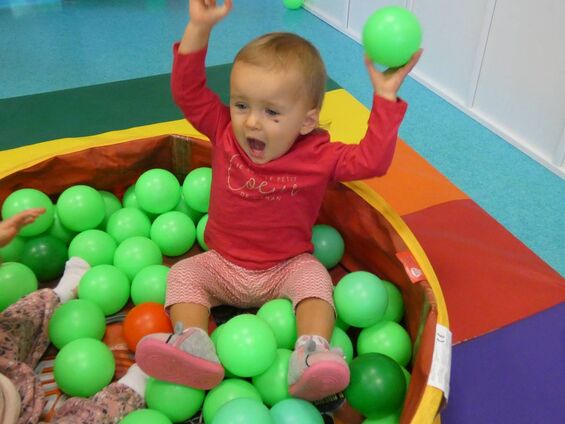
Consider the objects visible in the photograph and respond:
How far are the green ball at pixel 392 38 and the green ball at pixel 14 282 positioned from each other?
932mm

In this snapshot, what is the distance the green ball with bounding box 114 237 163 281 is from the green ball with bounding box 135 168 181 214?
110 mm

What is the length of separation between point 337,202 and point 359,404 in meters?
0.57

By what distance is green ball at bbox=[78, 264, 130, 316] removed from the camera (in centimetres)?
131

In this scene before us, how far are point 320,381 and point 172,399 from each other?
0.30 metres

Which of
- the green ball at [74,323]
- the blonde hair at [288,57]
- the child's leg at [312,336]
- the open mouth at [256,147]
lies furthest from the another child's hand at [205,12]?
the green ball at [74,323]

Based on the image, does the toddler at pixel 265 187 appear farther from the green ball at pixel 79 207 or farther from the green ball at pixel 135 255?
the green ball at pixel 79 207

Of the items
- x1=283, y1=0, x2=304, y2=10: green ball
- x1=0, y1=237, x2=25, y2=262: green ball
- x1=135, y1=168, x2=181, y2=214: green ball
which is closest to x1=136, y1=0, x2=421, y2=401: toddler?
x1=135, y1=168, x2=181, y2=214: green ball

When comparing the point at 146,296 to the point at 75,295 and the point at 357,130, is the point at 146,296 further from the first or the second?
the point at 357,130

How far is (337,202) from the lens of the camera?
4.86ft

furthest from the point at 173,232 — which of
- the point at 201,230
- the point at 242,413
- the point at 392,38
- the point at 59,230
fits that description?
the point at 392,38

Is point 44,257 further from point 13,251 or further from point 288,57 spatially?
point 288,57

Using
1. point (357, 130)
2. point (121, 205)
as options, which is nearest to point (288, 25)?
point (357, 130)

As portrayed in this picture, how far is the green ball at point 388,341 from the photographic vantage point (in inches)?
47.7

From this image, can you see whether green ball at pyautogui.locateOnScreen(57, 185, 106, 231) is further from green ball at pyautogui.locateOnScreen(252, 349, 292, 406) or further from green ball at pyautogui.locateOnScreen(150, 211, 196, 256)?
green ball at pyautogui.locateOnScreen(252, 349, 292, 406)
